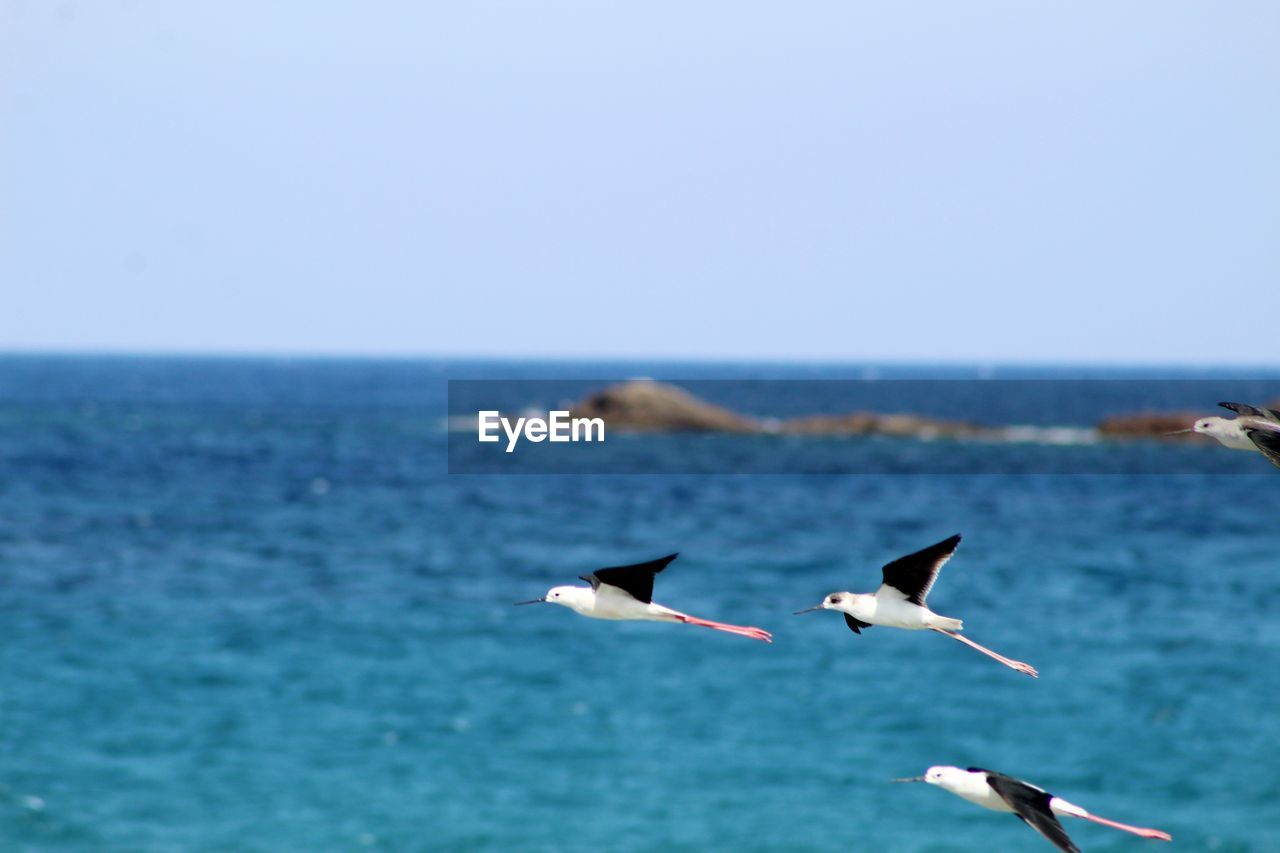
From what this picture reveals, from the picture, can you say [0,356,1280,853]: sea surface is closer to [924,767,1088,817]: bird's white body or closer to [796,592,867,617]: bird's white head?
[796,592,867,617]: bird's white head

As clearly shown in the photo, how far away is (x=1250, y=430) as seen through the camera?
5148mm

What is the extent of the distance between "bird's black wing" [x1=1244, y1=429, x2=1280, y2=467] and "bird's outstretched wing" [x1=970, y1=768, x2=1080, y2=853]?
1.37m

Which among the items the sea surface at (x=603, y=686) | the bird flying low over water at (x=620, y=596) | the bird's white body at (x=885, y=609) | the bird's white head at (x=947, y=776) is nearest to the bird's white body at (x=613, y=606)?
the bird flying low over water at (x=620, y=596)

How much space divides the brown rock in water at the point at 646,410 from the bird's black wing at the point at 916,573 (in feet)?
341

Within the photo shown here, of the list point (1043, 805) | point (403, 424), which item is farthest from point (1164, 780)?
point (403, 424)

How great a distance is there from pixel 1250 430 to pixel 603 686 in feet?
147

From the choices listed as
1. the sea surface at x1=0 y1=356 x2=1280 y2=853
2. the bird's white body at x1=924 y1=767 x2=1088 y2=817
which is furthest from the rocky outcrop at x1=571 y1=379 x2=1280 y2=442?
the bird's white body at x1=924 y1=767 x2=1088 y2=817

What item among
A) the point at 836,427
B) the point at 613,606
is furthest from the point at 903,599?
the point at 836,427

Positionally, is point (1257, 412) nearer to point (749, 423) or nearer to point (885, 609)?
point (885, 609)

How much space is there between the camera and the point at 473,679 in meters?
49.4

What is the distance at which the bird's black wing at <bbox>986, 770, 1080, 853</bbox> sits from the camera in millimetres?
4191

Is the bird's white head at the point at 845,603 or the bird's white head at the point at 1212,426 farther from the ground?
the bird's white head at the point at 1212,426

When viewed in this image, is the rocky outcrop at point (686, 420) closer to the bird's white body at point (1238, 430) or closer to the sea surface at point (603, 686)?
the sea surface at point (603, 686)

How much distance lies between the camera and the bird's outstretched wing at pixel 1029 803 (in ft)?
13.8
